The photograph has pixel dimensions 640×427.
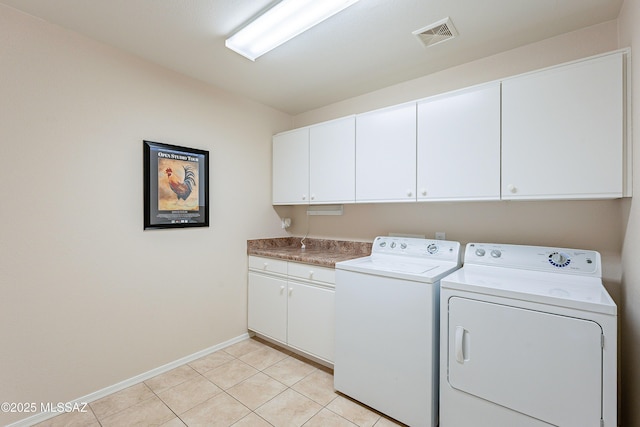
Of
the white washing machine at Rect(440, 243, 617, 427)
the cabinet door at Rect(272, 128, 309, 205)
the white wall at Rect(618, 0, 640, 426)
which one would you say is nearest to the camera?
the white washing machine at Rect(440, 243, 617, 427)

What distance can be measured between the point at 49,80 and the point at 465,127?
2.68 meters

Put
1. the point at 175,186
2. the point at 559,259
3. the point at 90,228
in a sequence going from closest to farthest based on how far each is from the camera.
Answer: the point at 559,259 → the point at 90,228 → the point at 175,186

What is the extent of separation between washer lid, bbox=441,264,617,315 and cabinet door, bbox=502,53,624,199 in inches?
18.9

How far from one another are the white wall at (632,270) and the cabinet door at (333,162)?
1626mm

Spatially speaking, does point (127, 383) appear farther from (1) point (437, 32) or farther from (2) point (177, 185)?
(1) point (437, 32)

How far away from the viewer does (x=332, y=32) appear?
181cm

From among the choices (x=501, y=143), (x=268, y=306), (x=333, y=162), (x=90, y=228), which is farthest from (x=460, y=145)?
(x=90, y=228)

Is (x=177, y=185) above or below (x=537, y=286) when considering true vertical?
above

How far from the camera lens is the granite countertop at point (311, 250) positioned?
7.97 feet

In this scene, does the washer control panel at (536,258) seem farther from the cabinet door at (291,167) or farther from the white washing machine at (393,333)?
the cabinet door at (291,167)

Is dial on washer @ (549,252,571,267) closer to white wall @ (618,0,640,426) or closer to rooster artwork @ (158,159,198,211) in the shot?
white wall @ (618,0,640,426)

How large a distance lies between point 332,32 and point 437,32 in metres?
0.68

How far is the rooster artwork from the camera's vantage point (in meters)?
2.26

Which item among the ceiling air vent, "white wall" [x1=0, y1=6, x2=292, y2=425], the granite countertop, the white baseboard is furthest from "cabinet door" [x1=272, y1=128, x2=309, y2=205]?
the white baseboard
